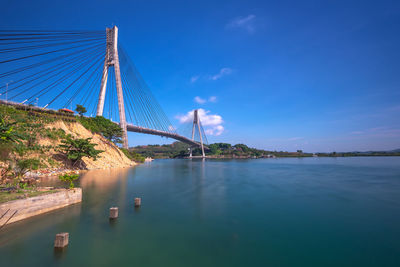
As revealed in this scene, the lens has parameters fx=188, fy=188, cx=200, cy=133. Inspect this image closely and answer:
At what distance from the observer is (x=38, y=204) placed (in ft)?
26.8

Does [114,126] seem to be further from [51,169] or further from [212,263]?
[212,263]

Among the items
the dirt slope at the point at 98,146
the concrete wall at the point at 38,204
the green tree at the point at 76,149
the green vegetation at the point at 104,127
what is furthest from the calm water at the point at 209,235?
the green vegetation at the point at 104,127

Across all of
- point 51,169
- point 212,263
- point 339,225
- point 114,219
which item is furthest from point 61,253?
point 51,169

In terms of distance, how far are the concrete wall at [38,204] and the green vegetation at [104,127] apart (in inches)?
1060

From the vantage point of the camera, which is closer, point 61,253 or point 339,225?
point 61,253

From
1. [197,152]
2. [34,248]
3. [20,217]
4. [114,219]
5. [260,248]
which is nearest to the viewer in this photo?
[34,248]

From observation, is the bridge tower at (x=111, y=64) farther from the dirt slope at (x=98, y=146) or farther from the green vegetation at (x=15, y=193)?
the green vegetation at (x=15, y=193)

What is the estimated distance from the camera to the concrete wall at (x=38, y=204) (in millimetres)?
7043

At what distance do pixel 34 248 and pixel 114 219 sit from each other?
2.79 meters

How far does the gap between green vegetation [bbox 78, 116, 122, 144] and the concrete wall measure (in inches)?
1060

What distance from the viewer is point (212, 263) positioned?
5359 mm

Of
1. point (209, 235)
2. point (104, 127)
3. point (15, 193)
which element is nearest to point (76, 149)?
point (104, 127)

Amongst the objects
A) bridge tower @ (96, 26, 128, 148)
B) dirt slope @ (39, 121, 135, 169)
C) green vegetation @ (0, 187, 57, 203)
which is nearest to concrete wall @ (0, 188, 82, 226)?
green vegetation @ (0, 187, 57, 203)

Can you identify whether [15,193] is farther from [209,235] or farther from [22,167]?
[209,235]
